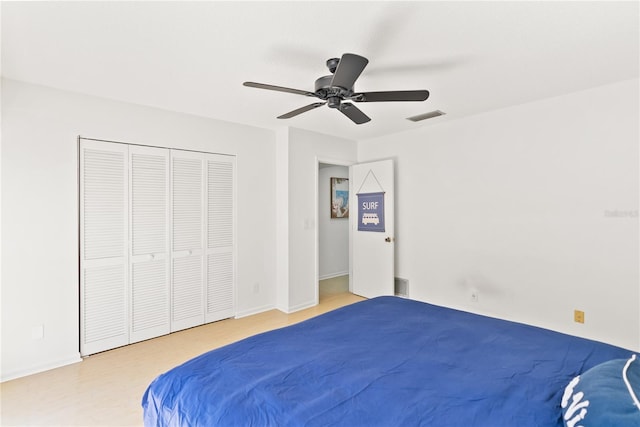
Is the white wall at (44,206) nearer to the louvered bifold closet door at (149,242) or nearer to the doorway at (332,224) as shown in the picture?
the louvered bifold closet door at (149,242)

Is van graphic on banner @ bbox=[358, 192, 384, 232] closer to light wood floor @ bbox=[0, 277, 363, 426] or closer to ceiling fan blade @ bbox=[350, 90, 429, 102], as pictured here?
light wood floor @ bbox=[0, 277, 363, 426]

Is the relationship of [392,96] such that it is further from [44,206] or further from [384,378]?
[44,206]

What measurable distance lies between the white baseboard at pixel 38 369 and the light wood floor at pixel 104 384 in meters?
0.05

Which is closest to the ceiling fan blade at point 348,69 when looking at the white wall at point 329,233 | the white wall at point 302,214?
the white wall at point 302,214

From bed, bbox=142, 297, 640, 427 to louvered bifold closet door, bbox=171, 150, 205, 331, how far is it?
2.14 m

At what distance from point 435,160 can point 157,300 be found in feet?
12.0

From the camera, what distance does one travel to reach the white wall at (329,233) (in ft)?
20.2

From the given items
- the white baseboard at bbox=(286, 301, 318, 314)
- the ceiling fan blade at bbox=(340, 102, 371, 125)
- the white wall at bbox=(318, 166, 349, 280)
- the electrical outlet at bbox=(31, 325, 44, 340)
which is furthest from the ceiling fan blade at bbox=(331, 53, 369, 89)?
the white wall at bbox=(318, 166, 349, 280)

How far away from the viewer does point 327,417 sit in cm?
115

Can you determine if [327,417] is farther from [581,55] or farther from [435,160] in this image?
[435,160]

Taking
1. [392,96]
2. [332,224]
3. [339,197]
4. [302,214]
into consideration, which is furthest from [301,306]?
[392,96]

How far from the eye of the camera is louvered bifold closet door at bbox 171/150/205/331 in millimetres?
3555

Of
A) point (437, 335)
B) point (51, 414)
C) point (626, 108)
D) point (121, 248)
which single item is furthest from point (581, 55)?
point (51, 414)

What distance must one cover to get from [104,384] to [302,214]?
270 cm
